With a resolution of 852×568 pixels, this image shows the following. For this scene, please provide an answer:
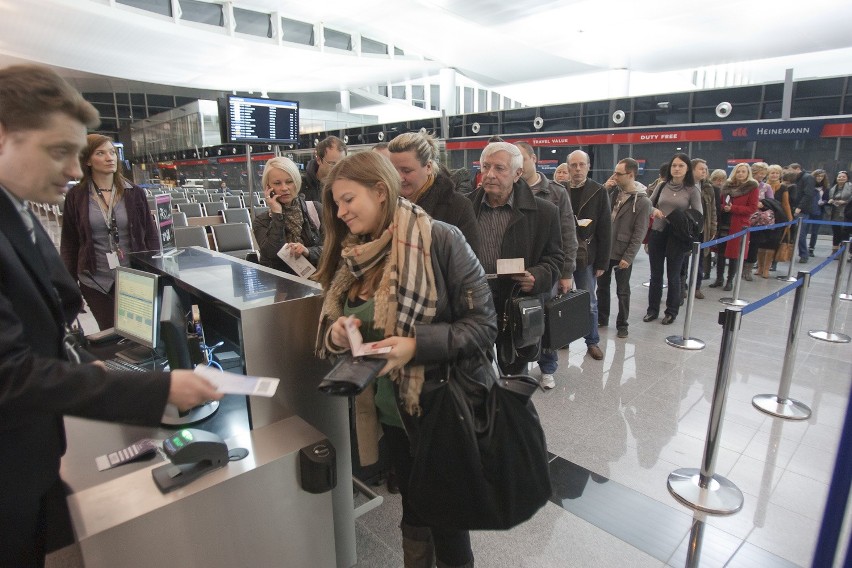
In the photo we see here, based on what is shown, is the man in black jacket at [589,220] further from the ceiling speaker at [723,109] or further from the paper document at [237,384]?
the ceiling speaker at [723,109]

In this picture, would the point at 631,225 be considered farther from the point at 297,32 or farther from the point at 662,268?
the point at 297,32

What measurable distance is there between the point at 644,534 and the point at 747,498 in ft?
2.04

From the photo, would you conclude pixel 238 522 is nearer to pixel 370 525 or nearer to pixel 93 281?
pixel 370 525

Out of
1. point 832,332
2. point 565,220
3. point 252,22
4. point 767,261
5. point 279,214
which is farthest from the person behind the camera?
point 252,22

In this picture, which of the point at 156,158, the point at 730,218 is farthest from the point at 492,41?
the point at 156,158

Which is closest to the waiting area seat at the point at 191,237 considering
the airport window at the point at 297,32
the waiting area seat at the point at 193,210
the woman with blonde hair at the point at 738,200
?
the waiting area seat at the point at 193,210

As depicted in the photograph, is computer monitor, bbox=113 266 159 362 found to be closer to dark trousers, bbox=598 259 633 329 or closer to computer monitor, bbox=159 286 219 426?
computer monitor, bbox=159 286 219 426

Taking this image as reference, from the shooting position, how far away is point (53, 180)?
938mm

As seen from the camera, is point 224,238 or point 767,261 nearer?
point 224,238

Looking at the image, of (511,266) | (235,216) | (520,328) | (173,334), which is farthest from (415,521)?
(235,216)

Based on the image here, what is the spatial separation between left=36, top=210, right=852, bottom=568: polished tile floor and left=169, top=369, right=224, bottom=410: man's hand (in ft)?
4.03

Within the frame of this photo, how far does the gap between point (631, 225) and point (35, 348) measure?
13.8ft

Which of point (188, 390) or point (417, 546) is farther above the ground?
point (188, 390)

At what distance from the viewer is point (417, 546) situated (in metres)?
1.52
